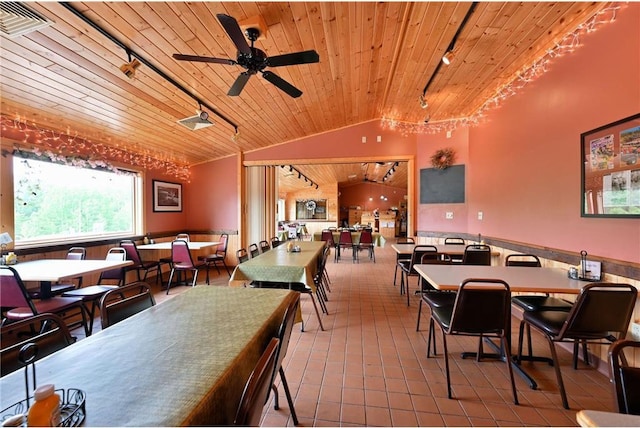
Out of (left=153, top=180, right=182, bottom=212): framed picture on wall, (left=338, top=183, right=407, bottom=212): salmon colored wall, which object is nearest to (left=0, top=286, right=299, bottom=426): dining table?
(left=153, top=180, right=182, bottom=212): framed picture on wall

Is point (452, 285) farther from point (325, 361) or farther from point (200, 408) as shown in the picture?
point (200, 408)

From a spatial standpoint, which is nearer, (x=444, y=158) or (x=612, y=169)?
(x=612, y=169)

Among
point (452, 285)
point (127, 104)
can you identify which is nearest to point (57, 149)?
point (127, 104)

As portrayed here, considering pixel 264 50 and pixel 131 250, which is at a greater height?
pixel 264 50

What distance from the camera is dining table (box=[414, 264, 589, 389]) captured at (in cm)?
182

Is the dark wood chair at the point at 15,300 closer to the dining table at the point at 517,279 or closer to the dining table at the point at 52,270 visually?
the dining table at the point at 52,270

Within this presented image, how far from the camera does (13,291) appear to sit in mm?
2193

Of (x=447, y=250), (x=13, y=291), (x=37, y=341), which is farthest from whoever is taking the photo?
(x=447, y=250)

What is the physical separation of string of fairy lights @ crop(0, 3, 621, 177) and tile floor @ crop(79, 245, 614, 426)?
2.41 m

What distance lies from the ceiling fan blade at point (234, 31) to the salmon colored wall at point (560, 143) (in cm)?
275

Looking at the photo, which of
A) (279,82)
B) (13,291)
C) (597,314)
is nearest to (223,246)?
(13,291)

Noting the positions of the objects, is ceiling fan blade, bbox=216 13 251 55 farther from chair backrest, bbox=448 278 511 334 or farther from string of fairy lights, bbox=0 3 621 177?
string of fairy lights, bbox=0 3 621 177

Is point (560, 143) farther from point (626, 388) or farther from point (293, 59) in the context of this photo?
point (293, 59)

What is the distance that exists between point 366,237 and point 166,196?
4.67 m
